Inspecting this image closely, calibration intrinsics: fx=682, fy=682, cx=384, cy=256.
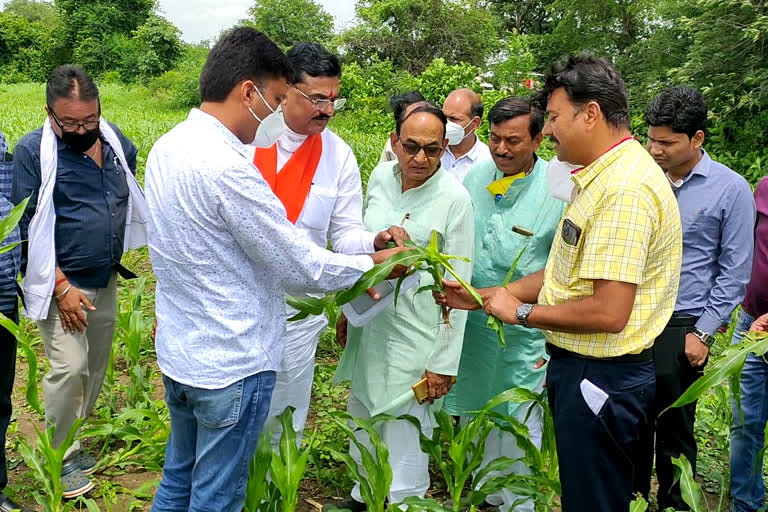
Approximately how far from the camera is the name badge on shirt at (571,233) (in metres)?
2.05

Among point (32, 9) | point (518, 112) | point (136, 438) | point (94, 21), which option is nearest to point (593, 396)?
point (518, 112)

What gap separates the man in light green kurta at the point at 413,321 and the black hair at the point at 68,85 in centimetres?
135

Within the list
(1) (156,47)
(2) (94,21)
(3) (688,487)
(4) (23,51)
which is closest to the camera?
(3) (688,487)

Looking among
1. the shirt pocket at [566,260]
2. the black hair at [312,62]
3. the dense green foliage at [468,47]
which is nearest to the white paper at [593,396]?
→ the shirt pocket at [566,260]

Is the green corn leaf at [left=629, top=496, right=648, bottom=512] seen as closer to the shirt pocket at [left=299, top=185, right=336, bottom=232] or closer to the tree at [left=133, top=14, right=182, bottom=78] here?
the shirt pocket at [left=299, top=185, right=336, bottom=232]

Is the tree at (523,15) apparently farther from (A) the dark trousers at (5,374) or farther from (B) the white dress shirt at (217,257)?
(B) the white dress shirt at (217,257)

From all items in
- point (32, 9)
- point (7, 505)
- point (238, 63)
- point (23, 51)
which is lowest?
point (7, 505)

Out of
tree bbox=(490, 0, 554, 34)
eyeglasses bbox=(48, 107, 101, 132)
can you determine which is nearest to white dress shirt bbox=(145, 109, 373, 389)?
eyeglasses bbox=(48, 107, 101, 132)

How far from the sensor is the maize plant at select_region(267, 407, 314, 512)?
2500 millimetres

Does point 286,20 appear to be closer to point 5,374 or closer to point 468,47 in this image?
point 468,47

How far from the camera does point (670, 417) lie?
9.78 ft

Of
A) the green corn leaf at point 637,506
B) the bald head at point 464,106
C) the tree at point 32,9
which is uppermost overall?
the tree at point 32,9

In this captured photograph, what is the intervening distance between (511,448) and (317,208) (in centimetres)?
140

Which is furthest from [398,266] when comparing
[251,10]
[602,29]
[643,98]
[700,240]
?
[251,10]
